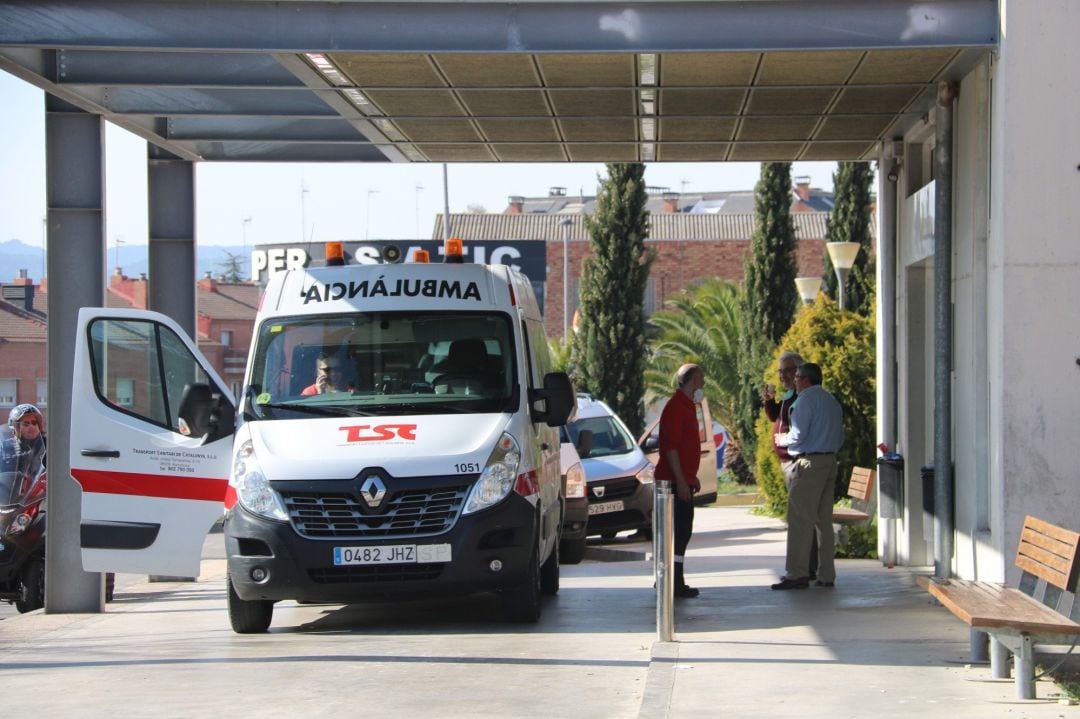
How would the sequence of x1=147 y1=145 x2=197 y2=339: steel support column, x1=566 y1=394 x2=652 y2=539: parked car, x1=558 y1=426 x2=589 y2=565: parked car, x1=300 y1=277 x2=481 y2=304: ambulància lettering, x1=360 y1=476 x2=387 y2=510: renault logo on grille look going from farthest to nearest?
x1=566 y1=394 x2=652 y2=539: parked car → x1=558 y1=426 x2=589 y2=565: parked car → x1=147 y1=145 x2=197 y2=339: steel support column → x1=300 y1=277 x2=481 y2=304: ambulància lettering → x1=360 y1=476 x2=387 y2=510: renault logo on grille

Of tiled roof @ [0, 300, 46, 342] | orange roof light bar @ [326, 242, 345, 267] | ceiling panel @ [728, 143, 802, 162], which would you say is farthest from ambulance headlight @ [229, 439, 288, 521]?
tiled roof @ [0, 300, 46, 342]

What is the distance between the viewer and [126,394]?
10375 mm

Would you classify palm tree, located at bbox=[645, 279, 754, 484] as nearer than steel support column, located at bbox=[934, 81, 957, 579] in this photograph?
No

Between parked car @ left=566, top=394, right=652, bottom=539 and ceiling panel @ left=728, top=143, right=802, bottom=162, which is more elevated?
ceiling panel @ left=728, top=143, right=802, bottom=162

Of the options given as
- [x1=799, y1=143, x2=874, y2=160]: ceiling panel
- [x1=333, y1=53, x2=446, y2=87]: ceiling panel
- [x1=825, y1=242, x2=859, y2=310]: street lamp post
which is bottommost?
[x1=825, y1=242, x2=859, y2=310]: street lamp post

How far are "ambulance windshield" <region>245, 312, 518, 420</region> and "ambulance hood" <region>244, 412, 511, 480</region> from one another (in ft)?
0.50

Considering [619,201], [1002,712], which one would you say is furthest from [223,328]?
[1002,712]

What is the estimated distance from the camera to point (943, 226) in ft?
35.7

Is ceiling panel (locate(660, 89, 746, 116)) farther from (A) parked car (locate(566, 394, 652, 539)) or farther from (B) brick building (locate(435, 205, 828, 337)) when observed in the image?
(B) brick building (locate(435, 205, 828, 337))

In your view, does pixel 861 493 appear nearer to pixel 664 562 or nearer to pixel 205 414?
pixel 664 562

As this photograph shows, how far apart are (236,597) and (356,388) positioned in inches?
62.4

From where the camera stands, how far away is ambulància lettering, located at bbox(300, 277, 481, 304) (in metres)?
10.5

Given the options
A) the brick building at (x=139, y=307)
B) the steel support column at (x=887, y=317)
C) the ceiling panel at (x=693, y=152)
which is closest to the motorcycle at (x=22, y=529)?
the ceiling panel at (x=693, y=152)

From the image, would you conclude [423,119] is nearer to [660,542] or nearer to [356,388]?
[356,388]
